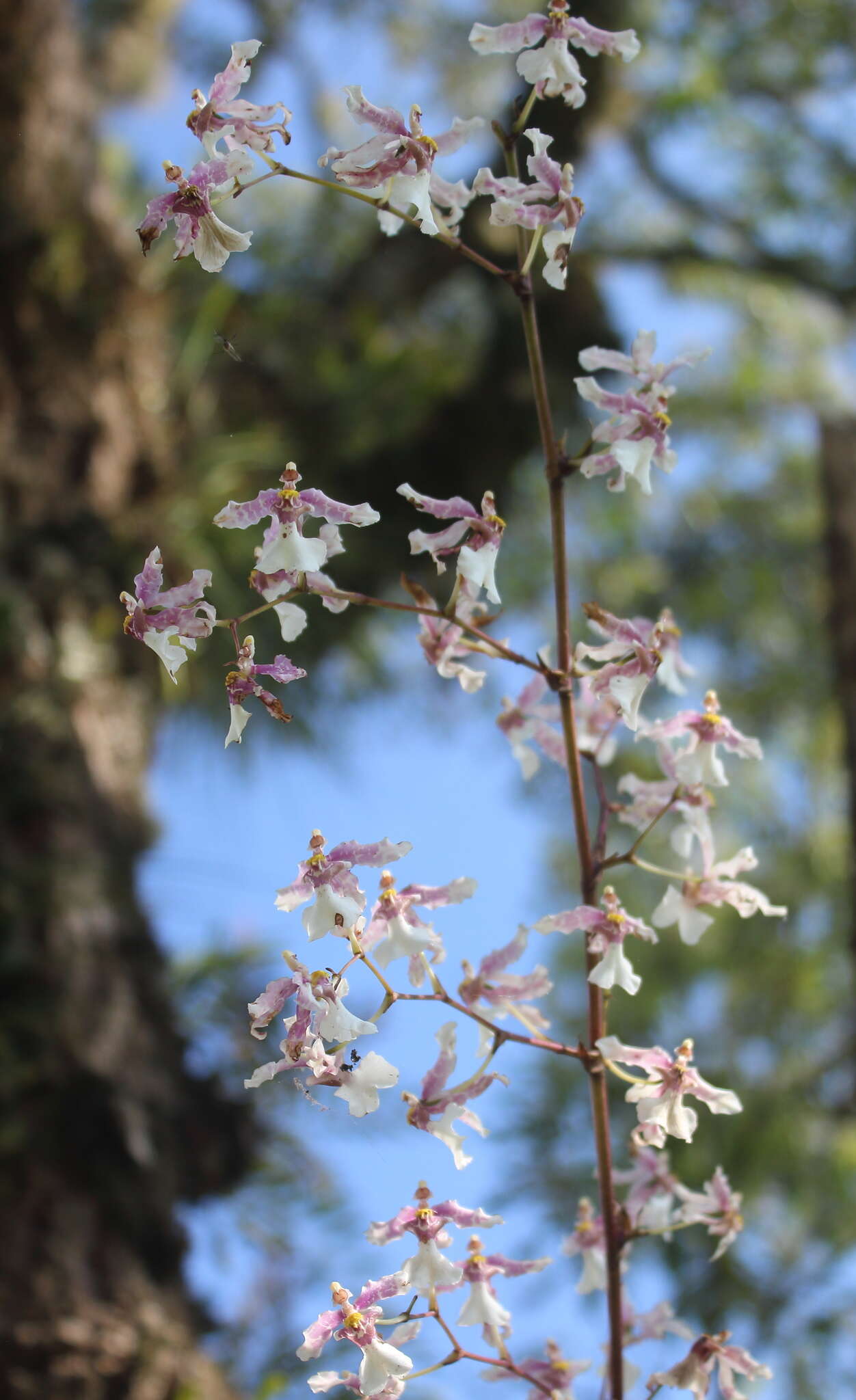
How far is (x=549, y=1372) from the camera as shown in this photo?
1.41 ft

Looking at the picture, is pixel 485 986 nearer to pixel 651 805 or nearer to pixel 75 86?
pixel 651 805

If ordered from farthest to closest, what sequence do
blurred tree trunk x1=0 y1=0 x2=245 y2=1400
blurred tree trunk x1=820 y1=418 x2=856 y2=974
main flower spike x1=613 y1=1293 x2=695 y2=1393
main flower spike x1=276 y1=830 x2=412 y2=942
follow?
blurred tree trunk x1=820 y1=418 x2=856 y2=974
blurred tree trunk x1=0 y1=0 x2=245 y2=1400
main flower spike x1=613 y1=1293 x2=695 y2=1393
main flower spike x1=276 y1=830 x2=412 y2=942

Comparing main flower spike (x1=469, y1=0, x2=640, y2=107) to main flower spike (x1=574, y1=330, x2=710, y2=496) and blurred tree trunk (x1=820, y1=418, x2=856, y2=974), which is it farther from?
blurred tree trunk (x1=820, y1=418, x2=856, y2=974)

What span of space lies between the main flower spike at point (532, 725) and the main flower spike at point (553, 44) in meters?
0.22

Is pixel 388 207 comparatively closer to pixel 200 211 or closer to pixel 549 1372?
pixel 200 211

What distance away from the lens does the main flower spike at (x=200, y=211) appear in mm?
356

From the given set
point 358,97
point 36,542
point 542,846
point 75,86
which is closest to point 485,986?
point 358,97

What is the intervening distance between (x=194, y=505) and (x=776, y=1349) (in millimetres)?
1582

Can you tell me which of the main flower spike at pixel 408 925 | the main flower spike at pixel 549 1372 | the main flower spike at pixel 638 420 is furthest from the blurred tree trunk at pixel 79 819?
the main flower spike at pixel 638 420

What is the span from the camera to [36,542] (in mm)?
1525

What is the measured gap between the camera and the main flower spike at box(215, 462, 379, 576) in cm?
37

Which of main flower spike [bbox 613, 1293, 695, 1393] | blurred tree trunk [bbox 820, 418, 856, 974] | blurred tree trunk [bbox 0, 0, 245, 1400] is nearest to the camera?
main flower spike [bbox 613, 1293, 695, 1393]

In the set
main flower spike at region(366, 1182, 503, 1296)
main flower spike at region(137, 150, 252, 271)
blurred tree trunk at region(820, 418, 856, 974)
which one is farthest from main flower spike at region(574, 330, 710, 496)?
blurred tree trunk at region(820, 418, 856, 974)

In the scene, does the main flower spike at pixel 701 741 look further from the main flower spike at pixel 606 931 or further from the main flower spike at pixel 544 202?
the main flower spike at pixel 544 202
